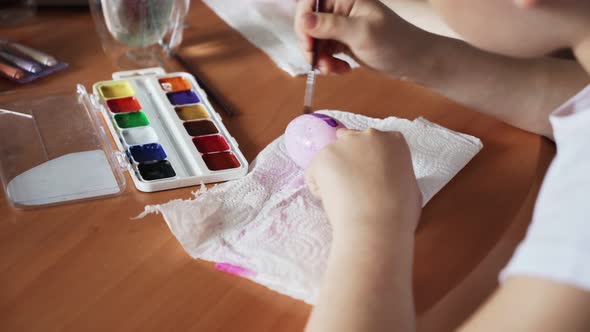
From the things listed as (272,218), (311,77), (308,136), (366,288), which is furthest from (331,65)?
(366,288)

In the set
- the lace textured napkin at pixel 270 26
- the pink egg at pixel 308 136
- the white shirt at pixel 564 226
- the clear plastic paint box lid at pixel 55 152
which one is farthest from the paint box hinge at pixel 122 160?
the white shirt at pixel 564 226

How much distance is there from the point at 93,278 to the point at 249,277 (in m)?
0.14

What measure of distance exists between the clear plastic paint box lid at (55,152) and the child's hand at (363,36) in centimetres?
27

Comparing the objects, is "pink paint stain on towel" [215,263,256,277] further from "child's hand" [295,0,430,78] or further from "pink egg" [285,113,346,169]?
"child's hand" [295,0,430,78]

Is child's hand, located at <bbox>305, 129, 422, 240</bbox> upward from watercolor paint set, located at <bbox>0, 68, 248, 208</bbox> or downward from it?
upward

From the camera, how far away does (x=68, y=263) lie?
63cm

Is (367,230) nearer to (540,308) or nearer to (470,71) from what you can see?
(540,308)

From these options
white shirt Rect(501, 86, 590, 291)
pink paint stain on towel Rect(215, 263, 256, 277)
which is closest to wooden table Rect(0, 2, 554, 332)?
pink paint stain on towel Rect(215, 263, 256, 277)

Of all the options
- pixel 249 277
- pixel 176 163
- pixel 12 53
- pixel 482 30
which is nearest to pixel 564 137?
pixel 482 30

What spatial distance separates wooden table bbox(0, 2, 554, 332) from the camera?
59 centimetres

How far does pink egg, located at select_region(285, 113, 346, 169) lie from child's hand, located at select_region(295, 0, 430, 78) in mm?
104

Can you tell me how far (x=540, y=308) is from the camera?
0.51 meters

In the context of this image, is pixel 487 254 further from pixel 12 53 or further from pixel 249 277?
pixel 12 53

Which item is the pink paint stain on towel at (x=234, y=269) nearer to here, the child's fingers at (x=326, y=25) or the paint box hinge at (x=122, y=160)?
the paint box hinge at (x=122, y=160)
